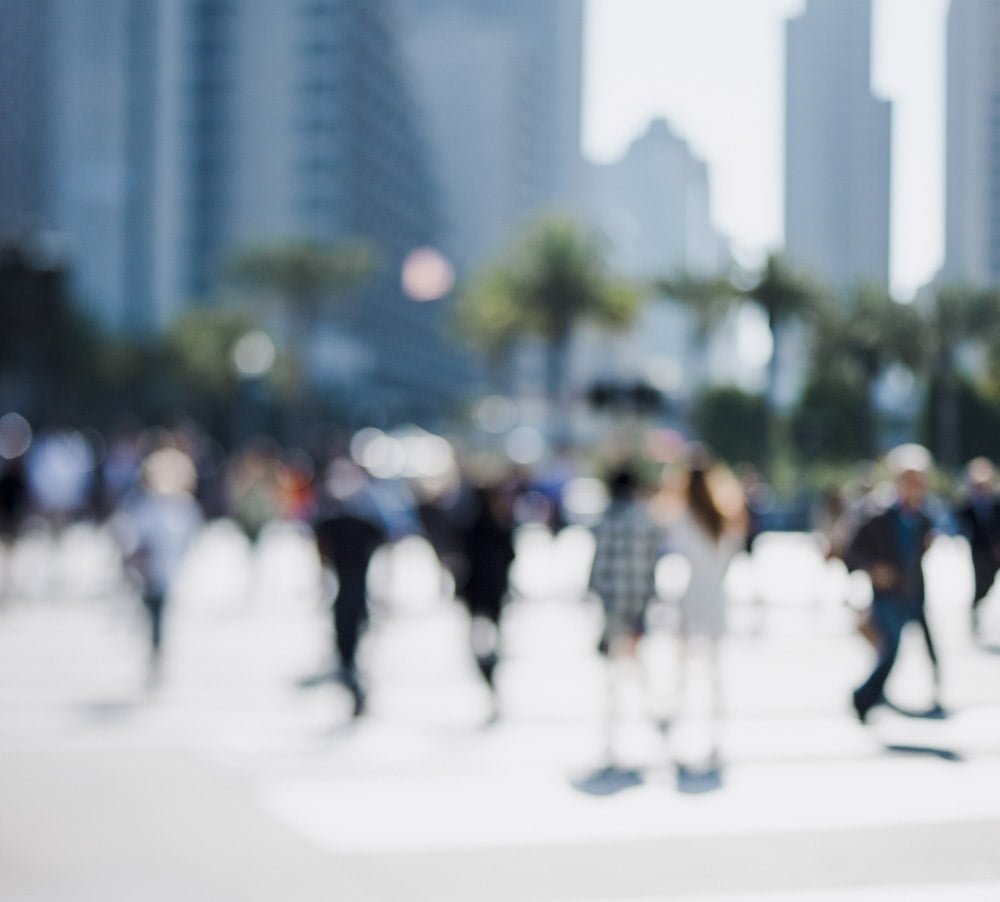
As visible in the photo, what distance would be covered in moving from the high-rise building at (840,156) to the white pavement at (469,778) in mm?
7263

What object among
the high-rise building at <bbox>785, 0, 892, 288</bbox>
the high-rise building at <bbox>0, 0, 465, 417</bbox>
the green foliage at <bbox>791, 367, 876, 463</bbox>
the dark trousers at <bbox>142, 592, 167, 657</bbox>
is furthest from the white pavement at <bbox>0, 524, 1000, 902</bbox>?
the high-rise building at <bbox>0, 0, 465, 417</bbox>

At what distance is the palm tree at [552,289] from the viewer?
54875 millimetres

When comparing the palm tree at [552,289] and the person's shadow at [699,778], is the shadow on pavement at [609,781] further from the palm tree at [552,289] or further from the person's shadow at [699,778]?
the palm tree at [552,289]

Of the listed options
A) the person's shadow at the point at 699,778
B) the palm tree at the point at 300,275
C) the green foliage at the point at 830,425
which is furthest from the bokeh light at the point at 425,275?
the person's shadow at the point at 699,778

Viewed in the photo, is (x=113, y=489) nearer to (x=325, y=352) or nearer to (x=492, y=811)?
(x=492, y=811)

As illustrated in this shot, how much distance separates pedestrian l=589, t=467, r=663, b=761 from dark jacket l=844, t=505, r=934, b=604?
1414mm

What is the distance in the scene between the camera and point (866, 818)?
23.1 ft

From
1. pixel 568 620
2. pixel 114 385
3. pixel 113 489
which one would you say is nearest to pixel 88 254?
pixel 114 385

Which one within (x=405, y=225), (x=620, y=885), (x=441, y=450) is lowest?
(x=620, y=885)

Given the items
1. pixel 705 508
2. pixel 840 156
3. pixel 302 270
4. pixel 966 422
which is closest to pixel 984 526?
pixel 966 422

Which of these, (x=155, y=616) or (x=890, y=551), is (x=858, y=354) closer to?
(x=890, y=551)

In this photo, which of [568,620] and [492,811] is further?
[568,620]

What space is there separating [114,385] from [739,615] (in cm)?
6971

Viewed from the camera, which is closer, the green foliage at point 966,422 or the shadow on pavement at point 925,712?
the shadow on pavement at point 925,712
